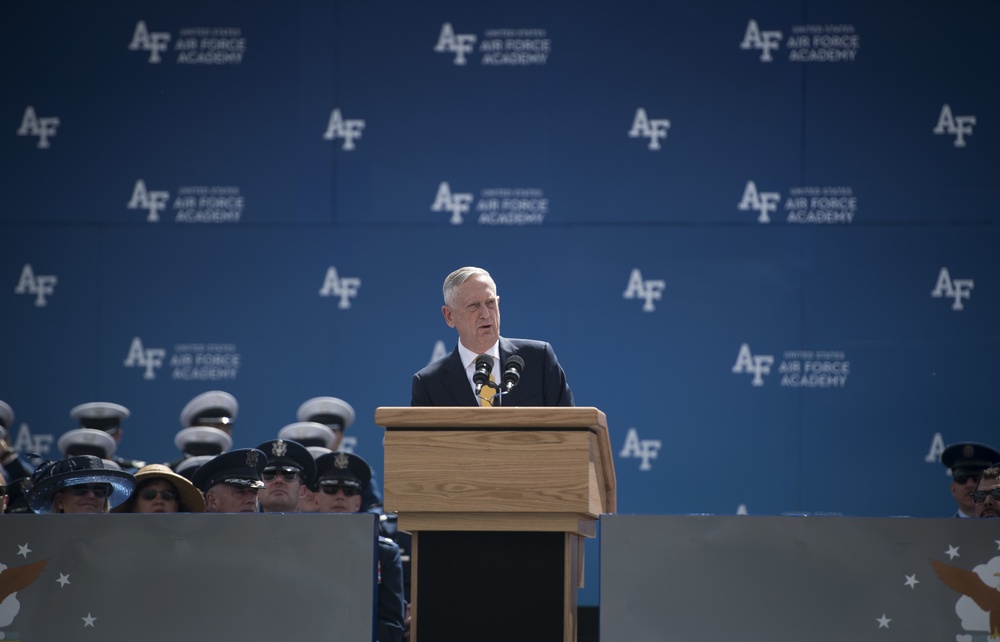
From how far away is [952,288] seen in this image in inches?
291

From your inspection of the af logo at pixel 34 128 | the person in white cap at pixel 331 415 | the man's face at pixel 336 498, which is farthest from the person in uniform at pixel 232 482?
the af logo at pixel 34 128

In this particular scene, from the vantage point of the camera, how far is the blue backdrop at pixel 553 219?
7395 mm

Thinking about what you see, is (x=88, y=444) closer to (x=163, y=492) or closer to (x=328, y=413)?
(x=328, y=413)

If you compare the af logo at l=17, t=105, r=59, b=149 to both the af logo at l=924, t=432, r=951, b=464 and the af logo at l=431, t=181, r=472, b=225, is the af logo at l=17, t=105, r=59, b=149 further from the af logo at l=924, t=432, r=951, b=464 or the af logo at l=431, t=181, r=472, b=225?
the af logo at l=924, t=432, r=951, b=464

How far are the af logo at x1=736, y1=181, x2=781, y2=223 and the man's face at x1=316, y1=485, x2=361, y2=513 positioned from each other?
3.06m

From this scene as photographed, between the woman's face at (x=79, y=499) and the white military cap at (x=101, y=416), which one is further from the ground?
the white military cap at (x=101, y=416)

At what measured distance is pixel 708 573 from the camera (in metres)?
3.00

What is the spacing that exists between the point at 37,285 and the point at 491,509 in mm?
5564

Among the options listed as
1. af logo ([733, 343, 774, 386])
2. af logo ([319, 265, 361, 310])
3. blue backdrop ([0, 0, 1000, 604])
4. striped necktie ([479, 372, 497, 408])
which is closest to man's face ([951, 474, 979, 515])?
blue backdrop ([0, 0, 1000, 604])

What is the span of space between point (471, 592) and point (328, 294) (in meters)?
4.91

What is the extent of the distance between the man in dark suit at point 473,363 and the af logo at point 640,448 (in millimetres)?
3553

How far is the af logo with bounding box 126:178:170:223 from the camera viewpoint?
7660 millimetres

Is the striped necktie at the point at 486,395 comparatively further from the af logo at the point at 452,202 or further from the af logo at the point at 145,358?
the af logo at the point at 145,358

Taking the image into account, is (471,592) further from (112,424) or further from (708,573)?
(112,424)
